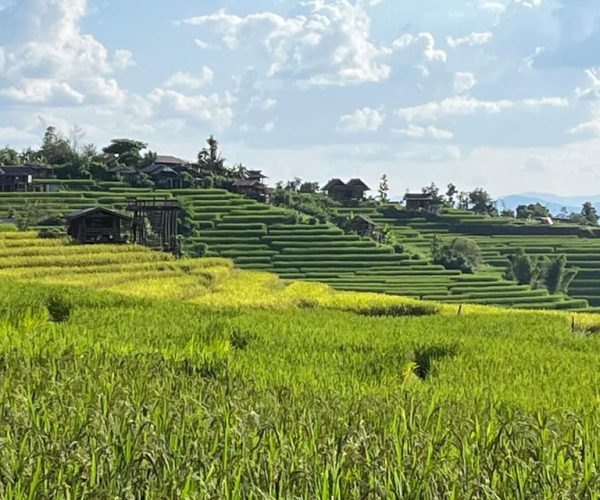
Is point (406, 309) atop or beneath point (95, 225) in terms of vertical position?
beneath

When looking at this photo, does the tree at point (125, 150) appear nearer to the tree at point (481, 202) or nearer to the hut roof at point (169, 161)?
the hut roof at point (169, 161)

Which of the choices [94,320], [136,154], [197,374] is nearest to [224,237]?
[136,154]

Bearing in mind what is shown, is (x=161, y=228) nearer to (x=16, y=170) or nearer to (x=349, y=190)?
(x=16, y=170)

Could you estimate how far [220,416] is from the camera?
4.17 m

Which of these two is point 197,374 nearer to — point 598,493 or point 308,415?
point 308,415

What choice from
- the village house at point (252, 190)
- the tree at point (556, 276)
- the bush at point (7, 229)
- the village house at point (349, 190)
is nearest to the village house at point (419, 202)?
the village house at point (349, 190)

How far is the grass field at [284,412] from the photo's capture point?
327cm

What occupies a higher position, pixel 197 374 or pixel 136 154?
pixel 136 154

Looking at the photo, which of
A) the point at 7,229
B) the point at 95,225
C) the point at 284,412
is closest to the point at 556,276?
the point at 95,225

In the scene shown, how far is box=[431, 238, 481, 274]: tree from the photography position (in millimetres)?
54438

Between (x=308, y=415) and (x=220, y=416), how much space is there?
0.67 meters

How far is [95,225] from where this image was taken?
124 ft

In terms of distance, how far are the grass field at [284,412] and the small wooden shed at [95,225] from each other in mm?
24684

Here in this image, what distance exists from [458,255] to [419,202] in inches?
1079
